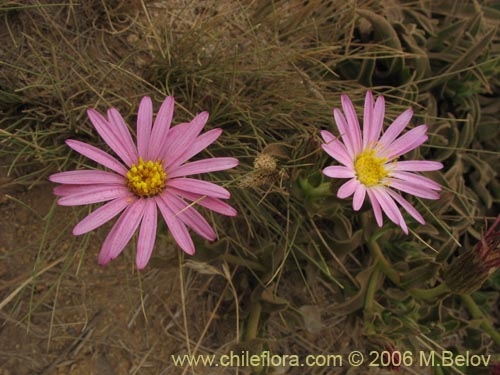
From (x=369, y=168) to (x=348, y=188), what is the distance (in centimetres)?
24

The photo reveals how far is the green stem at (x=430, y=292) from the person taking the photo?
1916 millimetres

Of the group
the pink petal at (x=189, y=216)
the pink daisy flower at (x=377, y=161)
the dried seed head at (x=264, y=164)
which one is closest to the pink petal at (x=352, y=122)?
the pink daisy flower at (x=377, y=161)

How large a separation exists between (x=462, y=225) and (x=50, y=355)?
5.70ft

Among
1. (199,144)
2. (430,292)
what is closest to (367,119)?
(199,144)

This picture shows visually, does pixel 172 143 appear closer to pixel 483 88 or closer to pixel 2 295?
pixel 2 295

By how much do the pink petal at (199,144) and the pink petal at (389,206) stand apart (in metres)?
0.58

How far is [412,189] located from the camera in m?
1.80

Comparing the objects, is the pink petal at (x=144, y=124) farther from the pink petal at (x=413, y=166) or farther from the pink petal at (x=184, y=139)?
the pink petal at (x=413, y=166)

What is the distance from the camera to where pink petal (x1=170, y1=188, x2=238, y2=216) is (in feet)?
4.68

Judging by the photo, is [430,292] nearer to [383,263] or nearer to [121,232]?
[383,263]

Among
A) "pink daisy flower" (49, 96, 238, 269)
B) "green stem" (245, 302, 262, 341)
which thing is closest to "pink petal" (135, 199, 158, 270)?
"pink daisy flower" (49, 96, 238, 269)

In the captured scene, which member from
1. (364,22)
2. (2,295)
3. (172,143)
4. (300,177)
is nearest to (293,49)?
(364,22)

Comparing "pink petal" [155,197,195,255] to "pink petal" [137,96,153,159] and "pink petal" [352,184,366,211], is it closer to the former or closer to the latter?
"pink petal" [137,96,153,159]

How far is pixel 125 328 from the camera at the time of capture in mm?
1938
